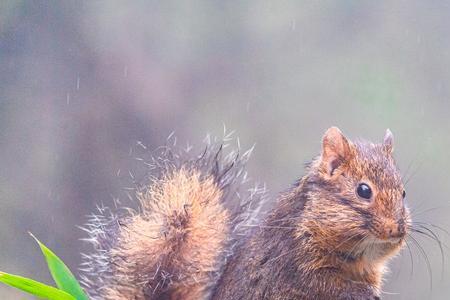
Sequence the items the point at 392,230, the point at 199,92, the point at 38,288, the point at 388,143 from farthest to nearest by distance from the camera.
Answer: the point at 199,92 < the point at 388,143 < the point at 392,230 < the point at 38,288

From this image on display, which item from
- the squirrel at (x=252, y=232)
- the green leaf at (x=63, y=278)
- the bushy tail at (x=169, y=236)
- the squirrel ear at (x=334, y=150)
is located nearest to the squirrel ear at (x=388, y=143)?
the squirrel at (x=252, y=232)

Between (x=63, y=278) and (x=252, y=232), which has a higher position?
(x=252, y=232)

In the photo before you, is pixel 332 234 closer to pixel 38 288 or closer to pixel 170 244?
pixel 170 244

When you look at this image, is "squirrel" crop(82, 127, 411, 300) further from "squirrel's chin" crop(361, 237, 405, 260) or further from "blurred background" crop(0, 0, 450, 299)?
"blurred background" crop(0, 0, 450, 299)

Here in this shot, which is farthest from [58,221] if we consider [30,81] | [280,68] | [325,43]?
[325,43]

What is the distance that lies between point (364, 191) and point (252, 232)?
0.39 meters

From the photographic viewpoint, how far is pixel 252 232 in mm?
2117

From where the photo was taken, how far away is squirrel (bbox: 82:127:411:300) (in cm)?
187

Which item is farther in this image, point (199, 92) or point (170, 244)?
point (199, 92)

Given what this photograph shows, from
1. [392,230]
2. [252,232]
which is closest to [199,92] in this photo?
[252,232]

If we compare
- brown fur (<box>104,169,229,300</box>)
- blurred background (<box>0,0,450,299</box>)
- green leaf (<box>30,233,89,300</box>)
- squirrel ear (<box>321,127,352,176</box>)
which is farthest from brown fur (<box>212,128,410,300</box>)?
blurred background (<box>0,0,450,299</box>)

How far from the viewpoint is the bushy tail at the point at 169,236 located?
204cm

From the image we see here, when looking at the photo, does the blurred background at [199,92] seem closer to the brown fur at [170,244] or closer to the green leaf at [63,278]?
→ the brown fur at [170,244]

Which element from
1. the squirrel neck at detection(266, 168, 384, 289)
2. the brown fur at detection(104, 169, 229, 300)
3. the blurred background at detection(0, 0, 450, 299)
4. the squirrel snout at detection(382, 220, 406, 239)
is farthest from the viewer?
the blurred background at detection(0, 0, 450, 299)
